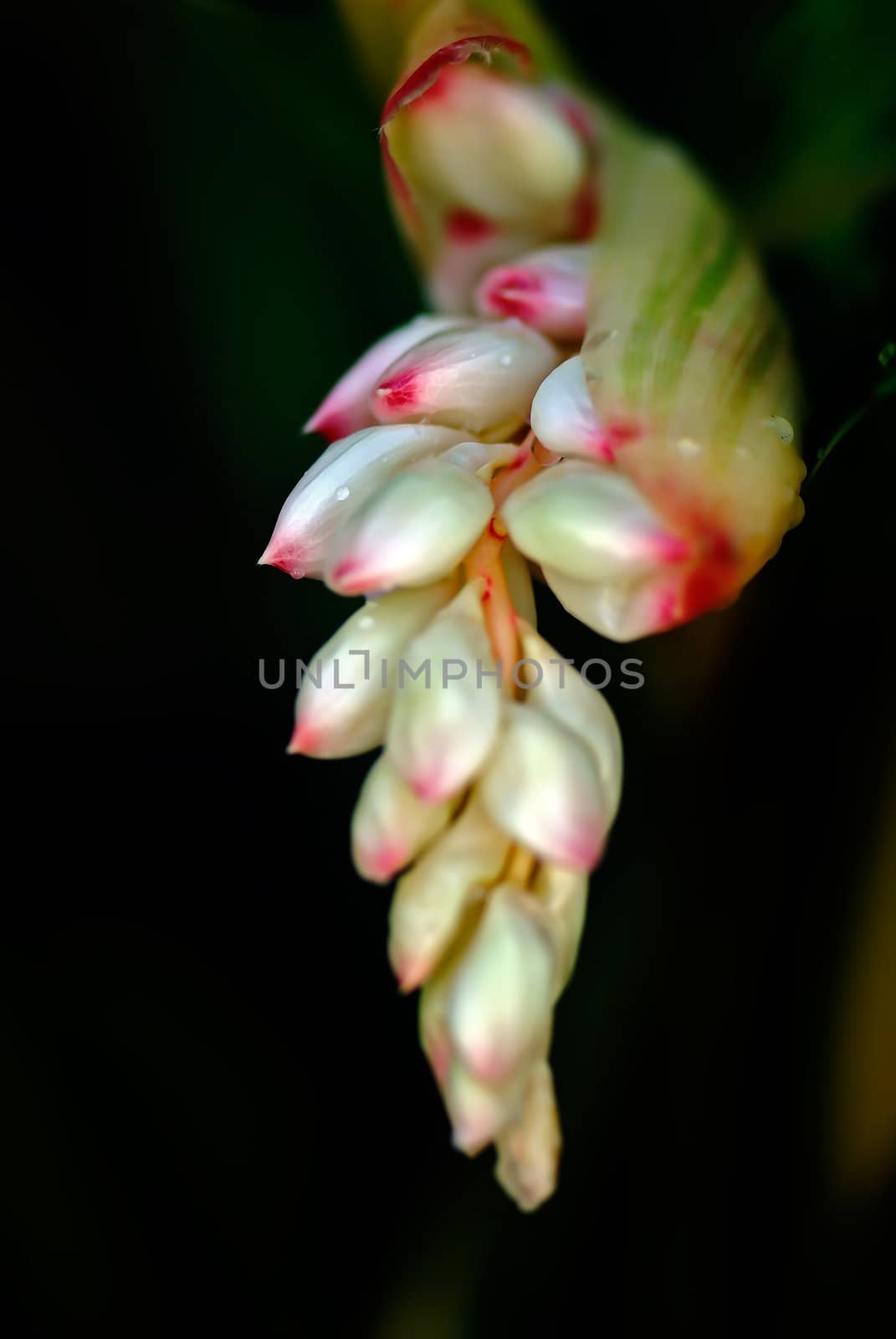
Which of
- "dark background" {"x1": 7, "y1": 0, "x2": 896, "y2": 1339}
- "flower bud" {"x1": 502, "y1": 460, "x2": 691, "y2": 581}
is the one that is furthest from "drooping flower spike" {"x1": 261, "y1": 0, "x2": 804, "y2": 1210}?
"dark background" {"x1": 7, "y1": 0, "x2": 896, "y2": 1339}

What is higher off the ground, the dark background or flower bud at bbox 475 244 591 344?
flower bud at bbox 475 244 591 344

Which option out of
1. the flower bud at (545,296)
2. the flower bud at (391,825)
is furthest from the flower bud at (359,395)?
the flower bud at (391,825)

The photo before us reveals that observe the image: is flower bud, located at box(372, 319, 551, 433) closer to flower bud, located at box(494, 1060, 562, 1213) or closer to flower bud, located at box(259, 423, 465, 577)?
flower bud, located at box(259, 423, 465, 577)

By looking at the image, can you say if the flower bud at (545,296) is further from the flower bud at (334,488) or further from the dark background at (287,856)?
the dark background at (287,856)

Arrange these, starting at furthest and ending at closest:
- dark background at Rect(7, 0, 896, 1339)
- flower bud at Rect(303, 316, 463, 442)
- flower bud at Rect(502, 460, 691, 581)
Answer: dark background at Rect(7, 0, 896, 1339) < flower bud at Rect(303, 316, 463, 442) < flower bud at Rect(502, 460, 691, 581)

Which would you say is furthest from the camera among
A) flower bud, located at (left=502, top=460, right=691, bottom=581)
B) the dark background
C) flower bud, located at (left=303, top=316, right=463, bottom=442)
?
the dark background

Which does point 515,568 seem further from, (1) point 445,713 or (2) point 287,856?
(2) point 287,856
